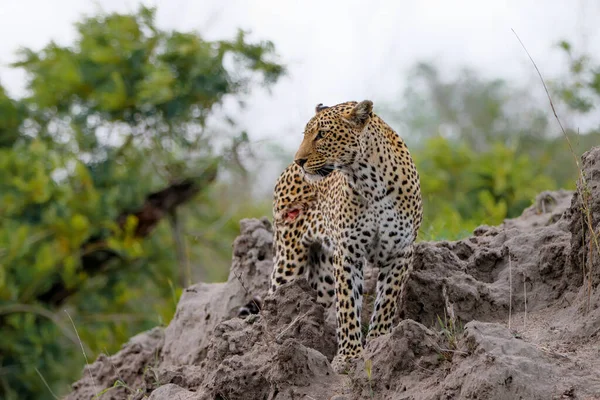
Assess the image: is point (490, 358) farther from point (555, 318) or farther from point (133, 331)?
point (133, 331)

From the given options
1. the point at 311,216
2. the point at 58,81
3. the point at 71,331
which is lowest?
the point at 71,331

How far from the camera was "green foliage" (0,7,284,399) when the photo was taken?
48.5 feet

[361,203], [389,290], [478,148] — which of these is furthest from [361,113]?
[478,148]

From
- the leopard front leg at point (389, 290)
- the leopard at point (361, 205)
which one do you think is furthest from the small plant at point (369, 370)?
the leopard front leg at point (389, 290)

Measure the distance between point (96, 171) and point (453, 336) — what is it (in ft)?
36.3

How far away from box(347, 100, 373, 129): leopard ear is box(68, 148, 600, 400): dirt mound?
1062 millimetres

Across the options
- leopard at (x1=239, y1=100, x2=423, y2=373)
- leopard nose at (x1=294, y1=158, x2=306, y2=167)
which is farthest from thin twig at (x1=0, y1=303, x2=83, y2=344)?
leopard nose at (x1=294, y1=158, x2=306, y2=167)

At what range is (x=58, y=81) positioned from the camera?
15.8 meters

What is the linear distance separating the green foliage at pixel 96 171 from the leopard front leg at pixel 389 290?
7.81 meters

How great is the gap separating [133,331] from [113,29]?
5.08 meters

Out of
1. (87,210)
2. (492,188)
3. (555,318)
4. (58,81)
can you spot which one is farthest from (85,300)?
(555,318)

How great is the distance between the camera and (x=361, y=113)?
724 centimetres

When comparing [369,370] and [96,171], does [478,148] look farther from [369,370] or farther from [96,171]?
[369,370]

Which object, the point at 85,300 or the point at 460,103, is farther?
the point at 460,103
